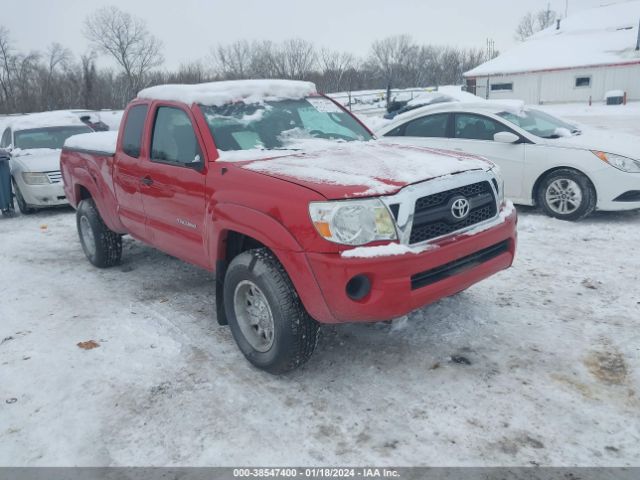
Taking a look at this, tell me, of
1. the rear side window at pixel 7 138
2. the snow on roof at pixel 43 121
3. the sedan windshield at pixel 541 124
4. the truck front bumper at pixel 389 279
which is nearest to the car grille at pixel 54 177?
the snow on roof at pixel 43 121

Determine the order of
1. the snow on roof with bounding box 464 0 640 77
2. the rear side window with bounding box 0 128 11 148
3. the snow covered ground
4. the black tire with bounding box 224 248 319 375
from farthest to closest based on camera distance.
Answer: the snow on roof with bounding box 464 0 640 77 < the rear side window with bounding box 0 128 11 148 < the black tire with bounding box 224 248 319 375 < the snow covered ground

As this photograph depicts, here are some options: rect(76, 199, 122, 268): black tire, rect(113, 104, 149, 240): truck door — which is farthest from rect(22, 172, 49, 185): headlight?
rect(113, 104, 149, 240): truck door

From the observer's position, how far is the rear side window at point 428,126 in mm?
7844

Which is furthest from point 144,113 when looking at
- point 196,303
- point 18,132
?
point 18,132

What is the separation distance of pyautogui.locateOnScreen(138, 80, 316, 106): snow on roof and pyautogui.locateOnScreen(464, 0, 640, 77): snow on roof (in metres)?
35.5

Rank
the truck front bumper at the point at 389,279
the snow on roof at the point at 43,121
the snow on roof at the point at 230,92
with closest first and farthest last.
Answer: the truck front bumper at the point at 389,279 < the snow on roof at the point at 230,92 < the snow on roof at the point at 43,121

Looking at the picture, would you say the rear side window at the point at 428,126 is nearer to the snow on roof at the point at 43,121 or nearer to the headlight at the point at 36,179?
the headlight at the point at 36,179

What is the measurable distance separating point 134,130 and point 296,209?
255 centimetres

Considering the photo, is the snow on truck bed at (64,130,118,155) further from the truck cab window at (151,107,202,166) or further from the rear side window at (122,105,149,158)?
the truck cab window at (151,107,202,166)

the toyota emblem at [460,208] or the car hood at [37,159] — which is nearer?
the toyota emblem at [460,208]

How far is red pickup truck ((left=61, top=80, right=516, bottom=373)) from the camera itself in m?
2.93

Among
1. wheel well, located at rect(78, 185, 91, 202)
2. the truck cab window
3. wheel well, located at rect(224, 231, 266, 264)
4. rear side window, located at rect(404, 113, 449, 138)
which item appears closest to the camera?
wheel well, located at rect(224, 231, 266, 264)

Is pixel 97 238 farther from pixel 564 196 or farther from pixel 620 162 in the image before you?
pixel 620 162

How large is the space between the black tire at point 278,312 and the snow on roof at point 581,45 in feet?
121
